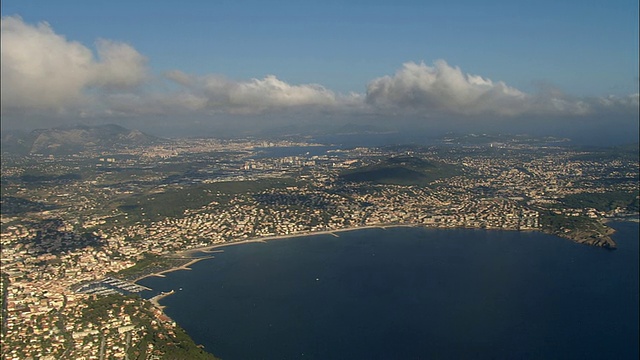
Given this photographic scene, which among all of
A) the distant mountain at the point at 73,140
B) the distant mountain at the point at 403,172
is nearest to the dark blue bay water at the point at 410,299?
the distant mountain at the point at 403,172

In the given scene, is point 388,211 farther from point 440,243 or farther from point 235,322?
point 235,322

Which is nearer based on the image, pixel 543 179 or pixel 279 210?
pixel 279 210

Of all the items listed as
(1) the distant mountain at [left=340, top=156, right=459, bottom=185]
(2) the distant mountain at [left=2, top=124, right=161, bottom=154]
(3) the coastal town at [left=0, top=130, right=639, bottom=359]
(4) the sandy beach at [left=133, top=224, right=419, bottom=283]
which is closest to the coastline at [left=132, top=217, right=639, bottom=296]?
(4) the sandy beach at [left=133, top=224, right=419, bottom=283]

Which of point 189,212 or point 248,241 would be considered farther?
point 189,212

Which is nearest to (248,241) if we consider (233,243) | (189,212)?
(233,243)

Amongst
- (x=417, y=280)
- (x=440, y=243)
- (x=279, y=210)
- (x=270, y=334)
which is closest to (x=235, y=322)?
(x=270, y=334)

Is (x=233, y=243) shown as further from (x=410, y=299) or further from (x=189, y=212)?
(x=410, y=299)
